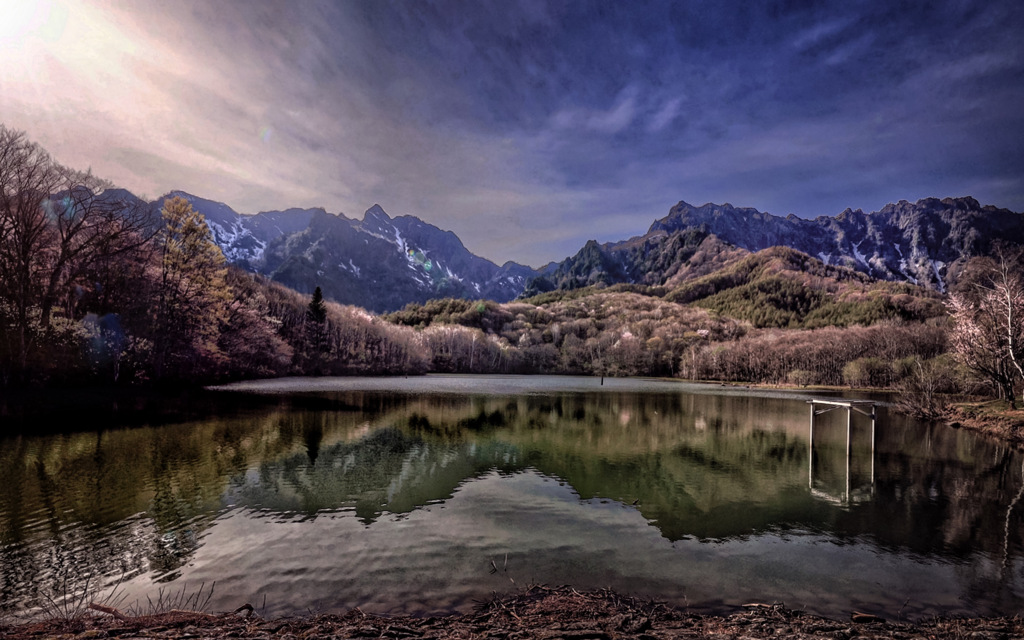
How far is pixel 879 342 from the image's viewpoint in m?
148

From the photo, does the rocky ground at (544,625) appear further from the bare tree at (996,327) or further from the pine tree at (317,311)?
the pine tree at (317,311)

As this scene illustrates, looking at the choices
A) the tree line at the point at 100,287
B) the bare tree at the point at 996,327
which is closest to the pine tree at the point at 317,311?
the tree line at the point at 100,287

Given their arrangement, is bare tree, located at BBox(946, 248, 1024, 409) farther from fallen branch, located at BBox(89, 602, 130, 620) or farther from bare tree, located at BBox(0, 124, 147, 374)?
bare tree, located at BBox(0, 124, 147, 374)

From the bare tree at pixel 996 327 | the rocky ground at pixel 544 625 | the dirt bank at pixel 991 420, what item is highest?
the bare tree at pixel 996 327

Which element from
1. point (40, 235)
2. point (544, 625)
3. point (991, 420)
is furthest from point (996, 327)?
point (40, 235)

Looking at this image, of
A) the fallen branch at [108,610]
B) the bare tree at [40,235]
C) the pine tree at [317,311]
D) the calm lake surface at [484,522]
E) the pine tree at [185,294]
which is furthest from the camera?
the pine tree at [317,311]

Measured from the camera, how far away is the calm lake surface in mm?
10008

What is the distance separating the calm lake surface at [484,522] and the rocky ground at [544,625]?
0.81m

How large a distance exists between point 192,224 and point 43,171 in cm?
2077

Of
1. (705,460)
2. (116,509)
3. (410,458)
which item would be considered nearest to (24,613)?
(116,509)

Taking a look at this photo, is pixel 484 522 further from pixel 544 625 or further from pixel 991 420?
pixel 991 420

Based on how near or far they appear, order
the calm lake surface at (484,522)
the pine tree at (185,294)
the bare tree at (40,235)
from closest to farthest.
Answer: the calm lake surface at (484,522) → the bare tree at (40,235) → the pine tree at (185,294)

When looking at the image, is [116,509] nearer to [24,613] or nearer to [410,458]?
[24,613]

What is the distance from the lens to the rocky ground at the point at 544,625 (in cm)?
702
